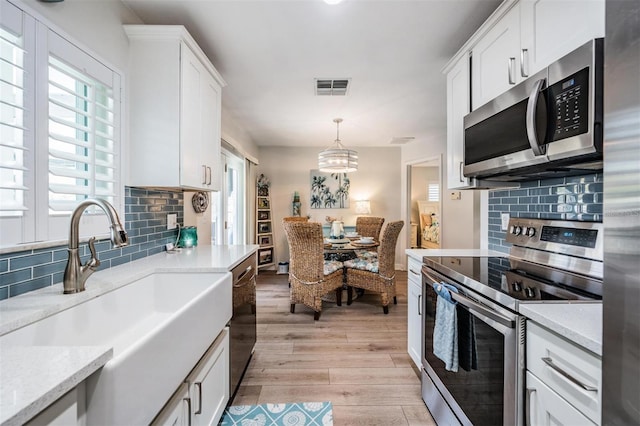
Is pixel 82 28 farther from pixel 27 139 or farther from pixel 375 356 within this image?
→ pixel 375 356

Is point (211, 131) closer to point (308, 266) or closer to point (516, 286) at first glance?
point (308, 266)

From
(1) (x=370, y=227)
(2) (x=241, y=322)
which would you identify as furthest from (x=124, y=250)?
(1) (x=370, y=227)

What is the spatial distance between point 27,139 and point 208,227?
2075 mm

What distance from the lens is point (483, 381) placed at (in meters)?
1.15

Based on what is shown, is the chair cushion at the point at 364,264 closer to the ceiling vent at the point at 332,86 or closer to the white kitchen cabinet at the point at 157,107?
the ceiling vent at the point at 332,86

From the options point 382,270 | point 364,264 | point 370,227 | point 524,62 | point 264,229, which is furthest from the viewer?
point 264,229

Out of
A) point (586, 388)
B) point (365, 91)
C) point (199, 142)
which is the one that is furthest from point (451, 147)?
point (199, 142)

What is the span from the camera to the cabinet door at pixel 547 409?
0.79m

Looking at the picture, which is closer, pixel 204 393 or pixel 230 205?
pixel 204 393

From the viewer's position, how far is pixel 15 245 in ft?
3.52

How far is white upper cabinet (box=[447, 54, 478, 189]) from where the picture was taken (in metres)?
1.92

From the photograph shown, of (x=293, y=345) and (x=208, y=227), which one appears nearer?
(x=293, y=345)

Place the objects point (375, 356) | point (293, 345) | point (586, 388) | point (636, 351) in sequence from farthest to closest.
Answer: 1. point (293, 345)
2. point (375, 356)
3. point (586, 388)
4. point (636, 351)

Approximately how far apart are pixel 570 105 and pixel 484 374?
1097 millimetres
